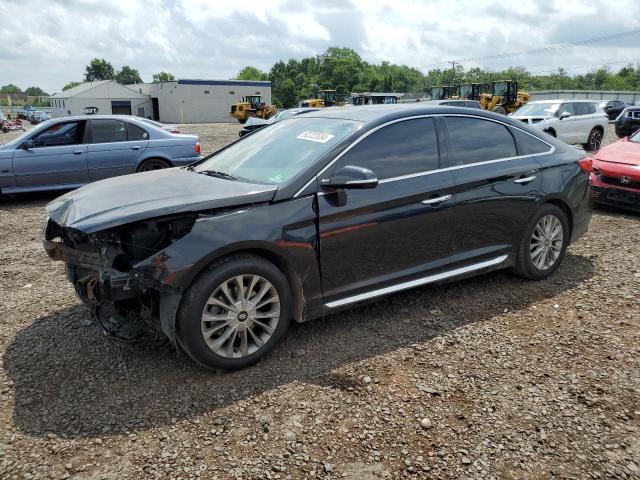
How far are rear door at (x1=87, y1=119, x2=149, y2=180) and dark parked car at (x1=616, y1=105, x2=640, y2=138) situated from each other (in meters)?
15.5

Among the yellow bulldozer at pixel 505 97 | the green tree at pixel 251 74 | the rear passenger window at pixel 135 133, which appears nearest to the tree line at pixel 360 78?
the green tree at pixel 251 74

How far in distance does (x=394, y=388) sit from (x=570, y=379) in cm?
114

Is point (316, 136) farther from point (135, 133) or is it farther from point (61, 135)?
point (61, 135)

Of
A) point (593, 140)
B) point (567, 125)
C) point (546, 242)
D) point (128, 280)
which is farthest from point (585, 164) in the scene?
point (593, 140)

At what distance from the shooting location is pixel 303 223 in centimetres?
351

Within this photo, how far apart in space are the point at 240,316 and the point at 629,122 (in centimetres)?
1813

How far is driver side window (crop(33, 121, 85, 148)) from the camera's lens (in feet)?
29.7

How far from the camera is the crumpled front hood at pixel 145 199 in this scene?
3.22 m

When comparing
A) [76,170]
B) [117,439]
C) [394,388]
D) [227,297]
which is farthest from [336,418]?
[76,170]

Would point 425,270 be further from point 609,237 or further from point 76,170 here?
point 76,170

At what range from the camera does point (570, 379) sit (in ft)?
11.0

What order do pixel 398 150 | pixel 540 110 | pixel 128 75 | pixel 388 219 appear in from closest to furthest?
pixel 388 219, pixel 398 150, pixel 540 110, pixel 128 75

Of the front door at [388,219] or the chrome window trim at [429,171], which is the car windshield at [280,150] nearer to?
the chrome window trim at [429,171]

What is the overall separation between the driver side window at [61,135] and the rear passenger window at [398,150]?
714cm
